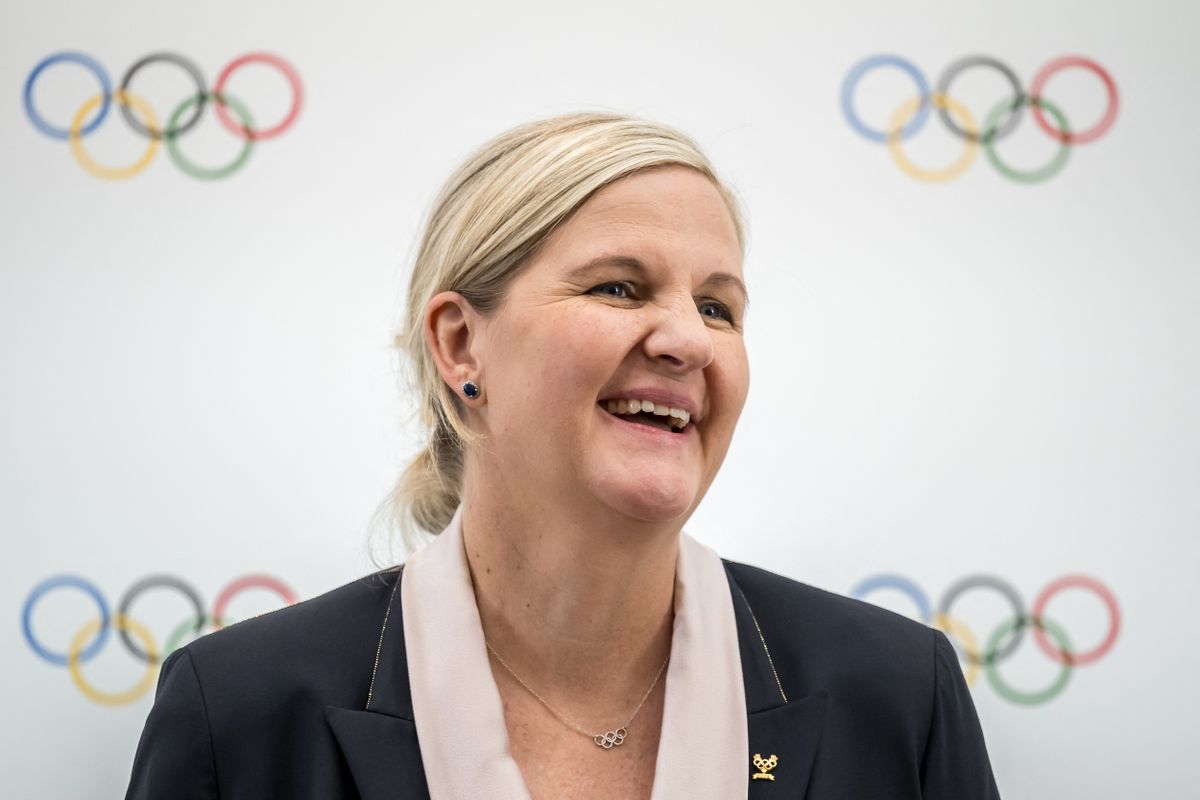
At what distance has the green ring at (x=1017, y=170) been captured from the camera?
187 centimetres

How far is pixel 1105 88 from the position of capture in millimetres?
1881

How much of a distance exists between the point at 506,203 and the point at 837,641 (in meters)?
0.64

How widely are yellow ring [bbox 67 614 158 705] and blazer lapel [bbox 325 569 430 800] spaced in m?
0.70

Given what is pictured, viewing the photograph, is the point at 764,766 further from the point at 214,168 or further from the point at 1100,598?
the point at 214,168

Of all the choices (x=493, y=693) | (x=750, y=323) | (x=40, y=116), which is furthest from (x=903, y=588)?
(x=40, y=116)

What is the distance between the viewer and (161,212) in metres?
1.84

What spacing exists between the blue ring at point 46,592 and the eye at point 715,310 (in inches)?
44.1

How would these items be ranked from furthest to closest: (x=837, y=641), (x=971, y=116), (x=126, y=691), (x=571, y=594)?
(x=971, y=116)
(x=126, y=691)
(x=837, y=641)
(x=571, y=594)

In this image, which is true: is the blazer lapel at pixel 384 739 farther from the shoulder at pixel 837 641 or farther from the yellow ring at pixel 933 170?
the yellow ring at pixel 933 170

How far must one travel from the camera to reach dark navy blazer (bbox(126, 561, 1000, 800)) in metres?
1.19

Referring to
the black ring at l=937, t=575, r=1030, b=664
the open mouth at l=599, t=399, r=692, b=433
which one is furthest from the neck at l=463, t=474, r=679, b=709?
the black ring at l=937, t=575, r=1030, b=664

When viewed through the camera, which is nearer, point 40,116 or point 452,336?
point 452,336

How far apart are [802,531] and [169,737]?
3.27 feet

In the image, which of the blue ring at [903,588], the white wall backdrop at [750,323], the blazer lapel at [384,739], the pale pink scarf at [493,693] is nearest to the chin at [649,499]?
the pale pink scarf at [493,693]
